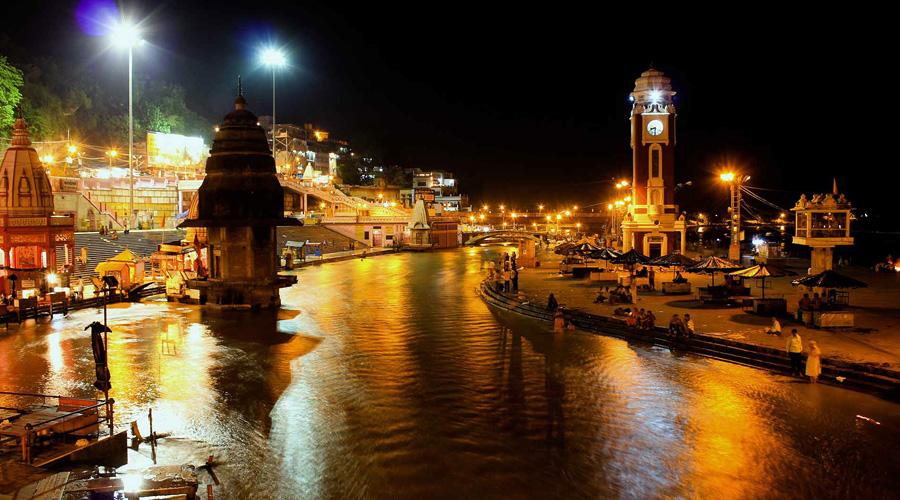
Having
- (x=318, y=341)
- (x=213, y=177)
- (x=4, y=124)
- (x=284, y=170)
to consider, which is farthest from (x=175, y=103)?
(x=318, y=341)

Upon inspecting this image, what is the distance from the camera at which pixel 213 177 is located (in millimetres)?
23953

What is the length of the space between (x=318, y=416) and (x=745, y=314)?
53.3 ft

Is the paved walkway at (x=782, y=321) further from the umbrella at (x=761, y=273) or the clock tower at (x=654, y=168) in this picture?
the clock tower at (x=654, y=168)

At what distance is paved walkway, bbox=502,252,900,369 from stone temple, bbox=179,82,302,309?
11.3 m

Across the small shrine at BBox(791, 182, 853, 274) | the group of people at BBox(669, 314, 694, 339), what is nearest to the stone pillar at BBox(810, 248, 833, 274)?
the small shrine at BBox(791, 182, 853, 274)

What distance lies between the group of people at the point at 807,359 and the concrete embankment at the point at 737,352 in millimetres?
294

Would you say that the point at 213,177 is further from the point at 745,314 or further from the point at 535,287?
the point at 745,314

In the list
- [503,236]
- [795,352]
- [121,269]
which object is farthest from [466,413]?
[503,236]

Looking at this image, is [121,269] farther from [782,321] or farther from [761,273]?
[782,321]

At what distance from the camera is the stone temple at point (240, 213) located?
2364cm

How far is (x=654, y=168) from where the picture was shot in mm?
43031

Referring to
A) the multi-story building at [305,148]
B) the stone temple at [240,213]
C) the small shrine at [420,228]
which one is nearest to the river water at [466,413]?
the stone temple at [240,213]

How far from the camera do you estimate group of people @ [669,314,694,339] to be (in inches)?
680

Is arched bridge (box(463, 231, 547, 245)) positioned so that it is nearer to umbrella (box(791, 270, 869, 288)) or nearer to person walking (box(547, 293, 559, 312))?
person walking (box(547, 293, 559, 312))
